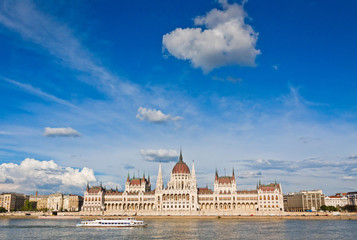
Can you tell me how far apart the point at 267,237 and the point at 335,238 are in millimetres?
11283

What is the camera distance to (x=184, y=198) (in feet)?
517

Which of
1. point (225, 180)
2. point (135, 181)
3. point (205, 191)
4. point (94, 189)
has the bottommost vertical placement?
point (205, 191)

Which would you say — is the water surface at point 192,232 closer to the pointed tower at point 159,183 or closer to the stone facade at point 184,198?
the stone facade at point 184,198

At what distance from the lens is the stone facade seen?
15300 cm

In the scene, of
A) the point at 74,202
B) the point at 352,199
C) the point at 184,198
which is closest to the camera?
the point at 184,198

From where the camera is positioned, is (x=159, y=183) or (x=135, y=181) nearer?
(x=159, y=183)

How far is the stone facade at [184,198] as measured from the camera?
153000 millimetres

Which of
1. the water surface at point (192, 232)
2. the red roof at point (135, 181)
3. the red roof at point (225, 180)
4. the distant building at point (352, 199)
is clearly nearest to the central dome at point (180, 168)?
the red roof at point (225, 180)

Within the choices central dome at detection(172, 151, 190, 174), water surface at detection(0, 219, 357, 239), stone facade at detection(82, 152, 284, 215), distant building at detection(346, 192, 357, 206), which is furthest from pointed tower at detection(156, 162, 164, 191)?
distant building at detection(346, 192, 357, 206)

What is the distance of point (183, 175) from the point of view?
167625 mm

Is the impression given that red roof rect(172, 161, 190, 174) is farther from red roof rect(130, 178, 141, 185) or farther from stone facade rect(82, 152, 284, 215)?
red roof rect(130, 178, 141, 185)

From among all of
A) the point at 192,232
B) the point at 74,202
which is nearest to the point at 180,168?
the point at 74,202

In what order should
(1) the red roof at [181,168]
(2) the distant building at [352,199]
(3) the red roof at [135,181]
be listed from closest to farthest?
(1) the red roof at [181,168]
(3) the red roof at [135,181]
(2) the distant building at [352,199]

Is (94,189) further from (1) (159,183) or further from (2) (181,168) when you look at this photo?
(2) (181,168)
